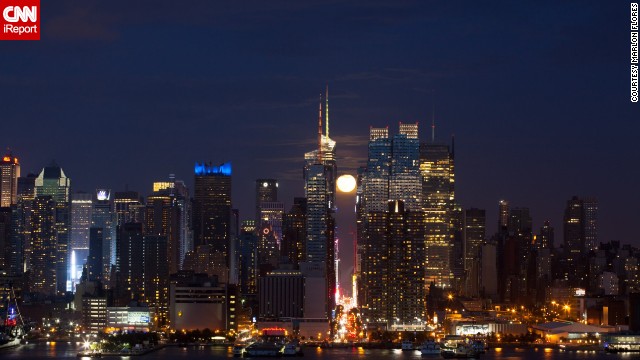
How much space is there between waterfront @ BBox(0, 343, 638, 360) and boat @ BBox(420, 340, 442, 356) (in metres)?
0.52

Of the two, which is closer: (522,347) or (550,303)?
(522,347)

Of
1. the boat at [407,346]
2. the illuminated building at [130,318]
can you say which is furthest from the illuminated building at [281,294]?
the boat at [407,346]

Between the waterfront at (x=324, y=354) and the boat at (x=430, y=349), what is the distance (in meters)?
0.52

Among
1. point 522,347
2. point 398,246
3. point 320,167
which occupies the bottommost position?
point 522,347

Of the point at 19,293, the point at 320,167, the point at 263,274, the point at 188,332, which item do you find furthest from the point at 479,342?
the point at 19,293

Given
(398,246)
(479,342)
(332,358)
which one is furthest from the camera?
(398,246)

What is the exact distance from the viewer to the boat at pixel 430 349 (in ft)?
239

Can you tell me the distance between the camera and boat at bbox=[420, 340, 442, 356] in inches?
2869

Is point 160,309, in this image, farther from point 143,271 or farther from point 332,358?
point 332,358

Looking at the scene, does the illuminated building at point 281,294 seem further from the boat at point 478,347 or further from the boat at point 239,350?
the boat at point 239,350

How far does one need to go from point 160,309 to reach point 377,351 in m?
32.1

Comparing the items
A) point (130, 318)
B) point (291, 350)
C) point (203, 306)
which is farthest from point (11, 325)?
point (291, 350)

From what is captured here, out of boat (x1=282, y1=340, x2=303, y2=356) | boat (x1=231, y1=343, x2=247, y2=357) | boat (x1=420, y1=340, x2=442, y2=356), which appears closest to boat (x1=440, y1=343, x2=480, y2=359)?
boat (x1=420, y1=340, x2=442, y2=356)

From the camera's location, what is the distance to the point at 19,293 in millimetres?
112312
